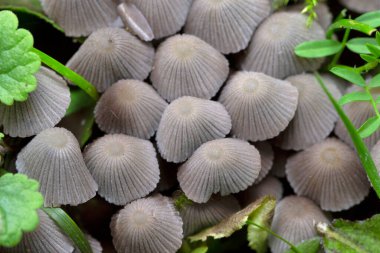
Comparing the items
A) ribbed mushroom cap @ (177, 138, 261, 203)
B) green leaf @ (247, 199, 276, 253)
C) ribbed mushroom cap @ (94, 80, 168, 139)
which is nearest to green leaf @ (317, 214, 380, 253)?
green leaf @ (247, 199, 276, 253)

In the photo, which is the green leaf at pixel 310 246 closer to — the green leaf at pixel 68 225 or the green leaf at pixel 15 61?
the green leaf at pixel 68 225

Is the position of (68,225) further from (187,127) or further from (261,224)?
(261,224)

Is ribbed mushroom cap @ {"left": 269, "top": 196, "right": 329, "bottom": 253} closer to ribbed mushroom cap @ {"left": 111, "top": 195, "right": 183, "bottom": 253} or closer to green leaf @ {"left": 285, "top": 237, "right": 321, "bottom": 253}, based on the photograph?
green leaf @ {"left": 285, "top": 237, "right": 321, "bottom": 253}

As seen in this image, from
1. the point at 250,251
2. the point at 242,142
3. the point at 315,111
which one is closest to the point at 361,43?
the point at 315,111

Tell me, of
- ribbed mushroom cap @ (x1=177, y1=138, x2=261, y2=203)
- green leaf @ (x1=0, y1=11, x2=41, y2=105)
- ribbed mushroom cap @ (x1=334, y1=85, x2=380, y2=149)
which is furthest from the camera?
ribbed mushroom cap @ (x1=334, y1=85, x2=380, y2=149)

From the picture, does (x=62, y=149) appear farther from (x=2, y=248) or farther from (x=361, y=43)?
(x=361, y=43)

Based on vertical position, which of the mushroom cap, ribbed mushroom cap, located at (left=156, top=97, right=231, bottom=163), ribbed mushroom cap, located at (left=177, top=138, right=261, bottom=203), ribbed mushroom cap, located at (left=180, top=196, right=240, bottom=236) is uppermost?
the mushroom cap

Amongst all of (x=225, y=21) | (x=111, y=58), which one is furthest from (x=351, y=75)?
(x=111, y=58)
